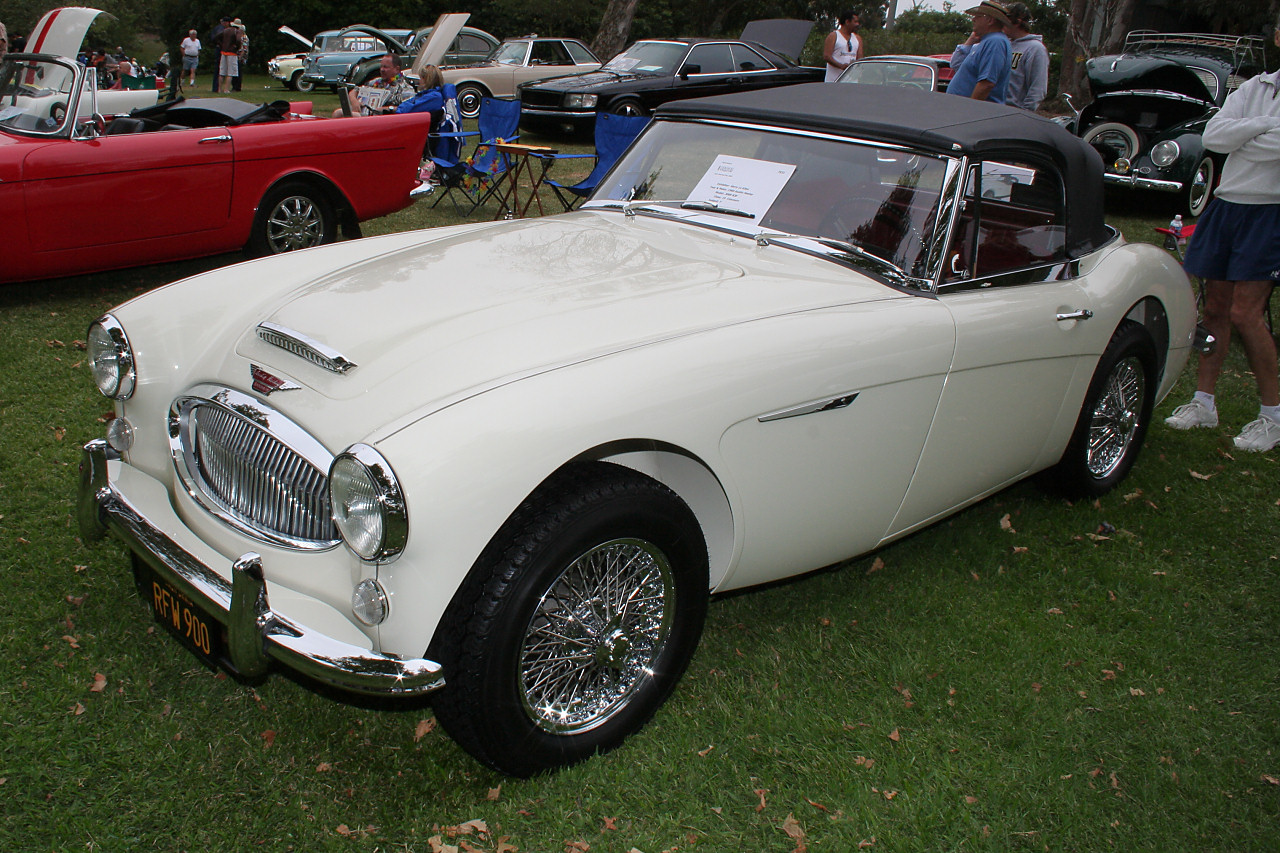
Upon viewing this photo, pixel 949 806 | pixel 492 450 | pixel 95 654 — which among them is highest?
pixel 492 450

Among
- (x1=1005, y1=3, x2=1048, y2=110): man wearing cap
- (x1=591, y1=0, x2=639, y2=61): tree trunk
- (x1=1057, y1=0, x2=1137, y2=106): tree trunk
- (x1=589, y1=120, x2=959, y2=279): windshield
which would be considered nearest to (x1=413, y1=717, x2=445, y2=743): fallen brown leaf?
(x1=589, y1=120, x2=959, y2=279): windshield

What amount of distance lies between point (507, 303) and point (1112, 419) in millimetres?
2885

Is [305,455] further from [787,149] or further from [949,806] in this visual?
[787,149]

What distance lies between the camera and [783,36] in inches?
662

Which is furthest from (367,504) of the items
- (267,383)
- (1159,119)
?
(1159,119)

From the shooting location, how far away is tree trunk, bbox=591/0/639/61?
21.9m

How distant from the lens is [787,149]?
344 cm

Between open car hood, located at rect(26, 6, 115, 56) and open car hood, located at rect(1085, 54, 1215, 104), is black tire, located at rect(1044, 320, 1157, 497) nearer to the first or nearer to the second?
open car hood, located at rect(26, 6, 115, 56)

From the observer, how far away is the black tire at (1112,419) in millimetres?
3803

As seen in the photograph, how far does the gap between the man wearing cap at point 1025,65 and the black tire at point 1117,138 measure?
3.31 m

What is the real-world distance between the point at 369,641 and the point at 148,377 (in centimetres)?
115

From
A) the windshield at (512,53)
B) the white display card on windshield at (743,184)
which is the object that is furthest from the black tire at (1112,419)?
the windshield at (512,53)

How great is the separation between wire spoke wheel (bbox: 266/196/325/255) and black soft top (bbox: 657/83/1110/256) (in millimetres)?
3857

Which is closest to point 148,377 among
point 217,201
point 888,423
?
point 888,423
